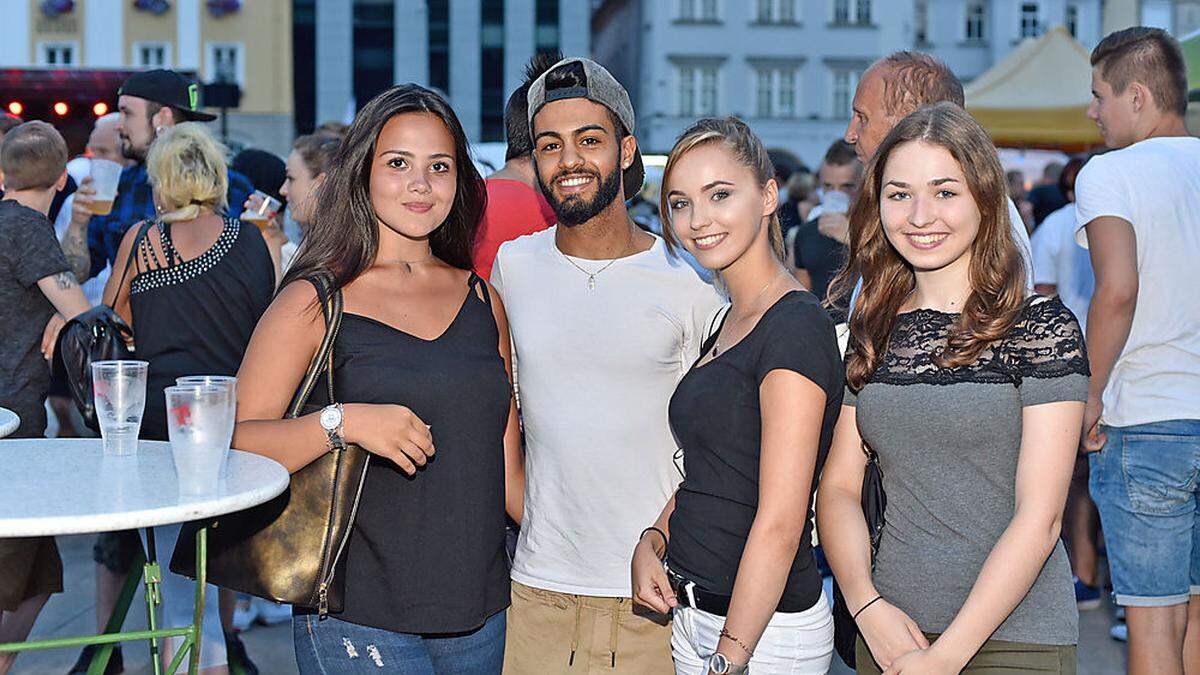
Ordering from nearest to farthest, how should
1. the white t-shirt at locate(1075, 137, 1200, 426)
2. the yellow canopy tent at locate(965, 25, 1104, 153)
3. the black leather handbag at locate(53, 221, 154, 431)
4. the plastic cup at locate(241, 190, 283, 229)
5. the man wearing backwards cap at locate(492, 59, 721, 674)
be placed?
the man wearing backwards cap at locate(492, 59, 721, 674) < the black leather handbag at locate(53, 221, 154, 431) < the white t-shirt at locate(1075, 137, 1200, 426) < the plastic cup at locate(241, 190, 283, 229) < the yellow canopy tent at locate(965, 25, 1104, 153)

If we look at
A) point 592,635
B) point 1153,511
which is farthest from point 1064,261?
point 592,635

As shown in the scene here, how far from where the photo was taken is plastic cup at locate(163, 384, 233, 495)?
212cm

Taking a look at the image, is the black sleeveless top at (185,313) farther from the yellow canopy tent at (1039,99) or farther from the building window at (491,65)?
the building window at (491,65)

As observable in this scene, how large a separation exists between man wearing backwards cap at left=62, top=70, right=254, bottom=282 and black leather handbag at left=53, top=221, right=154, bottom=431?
5.41 ft

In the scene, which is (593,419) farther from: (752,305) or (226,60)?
(226,60)

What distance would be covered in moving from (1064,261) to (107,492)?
5206 millimetres

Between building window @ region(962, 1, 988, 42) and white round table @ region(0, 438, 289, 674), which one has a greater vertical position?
building window @ region(962, 1, 988, 42)

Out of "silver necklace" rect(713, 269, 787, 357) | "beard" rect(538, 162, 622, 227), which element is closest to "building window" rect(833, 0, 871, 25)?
"beard" rect(538, 162, 622, 227)

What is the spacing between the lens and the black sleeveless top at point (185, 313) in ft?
13.7

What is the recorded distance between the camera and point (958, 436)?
2.30 m

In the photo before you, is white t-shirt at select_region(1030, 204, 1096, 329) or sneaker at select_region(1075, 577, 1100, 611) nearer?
sneaker at select_region(1075, 577, 1100, 611)

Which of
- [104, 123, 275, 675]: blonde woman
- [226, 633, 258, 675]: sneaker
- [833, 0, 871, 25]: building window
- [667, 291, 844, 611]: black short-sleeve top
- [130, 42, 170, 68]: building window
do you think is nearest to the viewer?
[667, 291, 844, 611]: black short-sleeve top

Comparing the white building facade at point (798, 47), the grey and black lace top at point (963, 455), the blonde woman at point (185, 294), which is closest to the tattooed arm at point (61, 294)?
the blonde woman at point (185, 294)

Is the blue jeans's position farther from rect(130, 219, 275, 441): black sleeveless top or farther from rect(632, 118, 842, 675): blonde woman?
rect(130, 219, 275, 441): black sleeveless top
